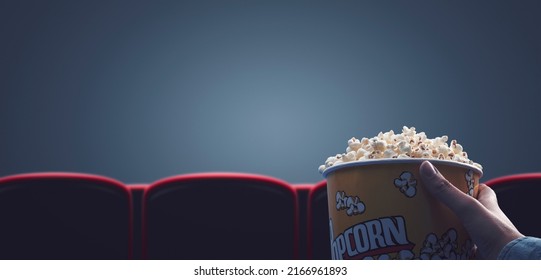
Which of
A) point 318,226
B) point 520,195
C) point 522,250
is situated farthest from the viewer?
point 318,226

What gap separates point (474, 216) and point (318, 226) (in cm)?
51

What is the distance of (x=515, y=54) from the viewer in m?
5.97

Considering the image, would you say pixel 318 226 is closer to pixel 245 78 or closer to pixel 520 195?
pixel 520 195

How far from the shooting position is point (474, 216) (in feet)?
1.76

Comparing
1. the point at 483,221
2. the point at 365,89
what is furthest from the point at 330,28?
the point at 483,221

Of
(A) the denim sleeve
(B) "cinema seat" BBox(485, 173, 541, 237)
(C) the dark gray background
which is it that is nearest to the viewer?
(A) the denim sleeve

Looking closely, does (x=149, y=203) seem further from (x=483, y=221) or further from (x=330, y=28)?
(x=330, y=28)

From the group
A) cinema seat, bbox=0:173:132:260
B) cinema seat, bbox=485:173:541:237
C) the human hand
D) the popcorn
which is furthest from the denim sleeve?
cinema seat, bbox=0:173:132:260

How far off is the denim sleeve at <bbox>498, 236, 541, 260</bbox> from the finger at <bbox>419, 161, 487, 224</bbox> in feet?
0.13

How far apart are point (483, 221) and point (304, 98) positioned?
578 cm

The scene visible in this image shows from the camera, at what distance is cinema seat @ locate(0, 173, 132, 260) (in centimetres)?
97

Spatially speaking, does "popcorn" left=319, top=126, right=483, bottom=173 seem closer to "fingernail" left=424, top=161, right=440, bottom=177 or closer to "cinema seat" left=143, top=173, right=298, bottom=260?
"fingernail" left=424, top=161, right=440, bottom=177

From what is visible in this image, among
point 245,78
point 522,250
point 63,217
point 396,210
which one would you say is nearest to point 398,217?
point 396,210

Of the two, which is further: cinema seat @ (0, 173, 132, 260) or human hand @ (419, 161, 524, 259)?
cinema seat @ (0, 173, 132, 260)
